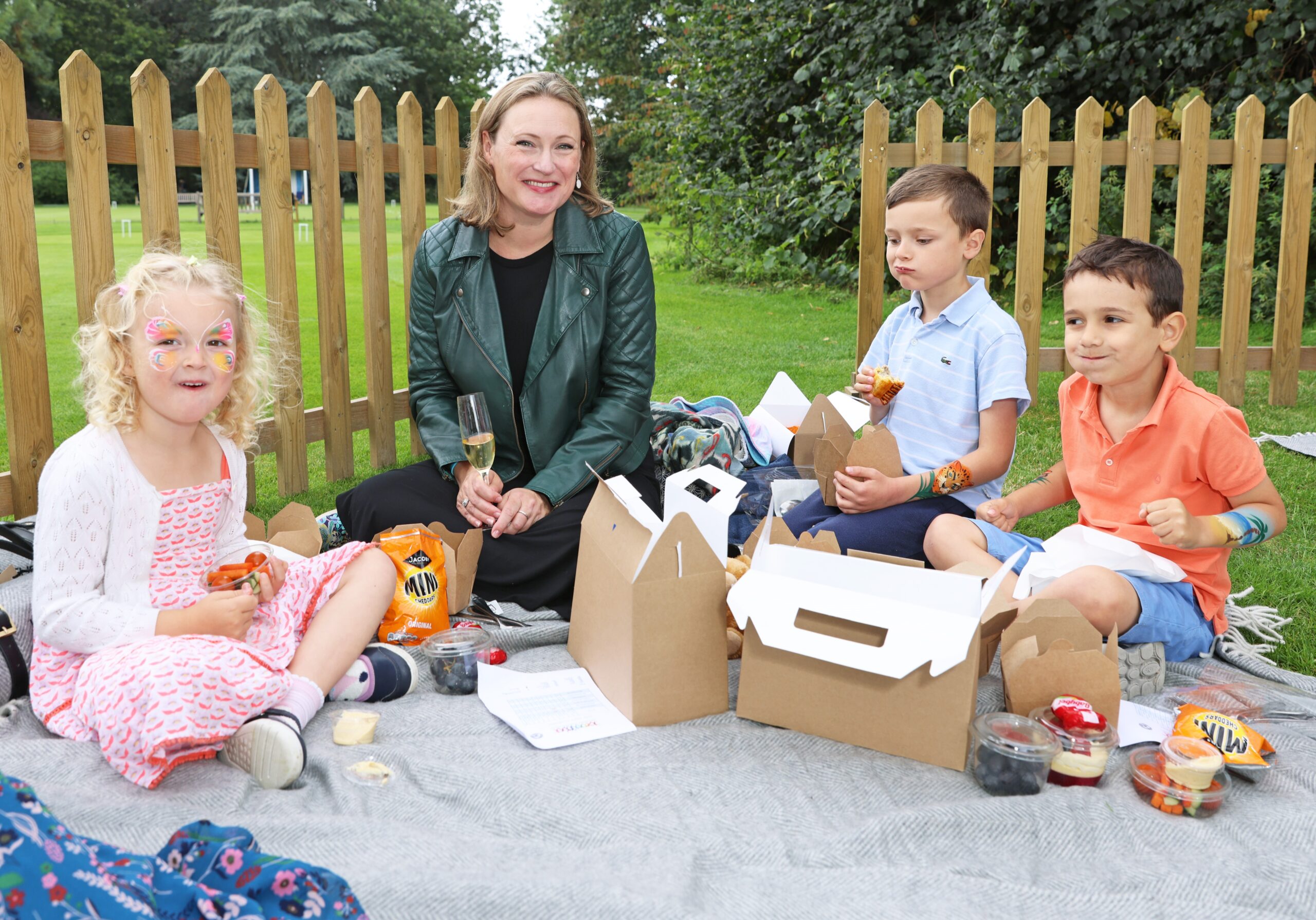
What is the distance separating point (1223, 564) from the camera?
109 inches

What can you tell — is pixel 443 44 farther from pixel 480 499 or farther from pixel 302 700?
pixel 302 700

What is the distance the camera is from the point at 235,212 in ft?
14.0

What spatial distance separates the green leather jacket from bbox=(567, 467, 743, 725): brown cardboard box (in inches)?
35.0

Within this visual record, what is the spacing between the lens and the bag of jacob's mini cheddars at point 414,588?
2.93m

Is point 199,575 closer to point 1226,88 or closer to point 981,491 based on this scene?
point 981,491

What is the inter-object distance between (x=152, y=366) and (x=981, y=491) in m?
2.37

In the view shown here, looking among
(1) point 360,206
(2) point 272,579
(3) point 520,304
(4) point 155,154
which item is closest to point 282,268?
(1) point 360,206

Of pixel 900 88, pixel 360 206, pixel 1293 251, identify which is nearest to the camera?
pixel 360 206

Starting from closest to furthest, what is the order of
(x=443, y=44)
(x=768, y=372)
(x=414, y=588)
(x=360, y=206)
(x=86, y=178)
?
(x=414, y=588)
(x=86, y=178)
(x=360, y=206)
(x=768, y=372)
(x=443, y=44)

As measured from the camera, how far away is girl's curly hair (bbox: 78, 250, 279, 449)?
7.99 ft

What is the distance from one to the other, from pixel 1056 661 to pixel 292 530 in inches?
86.0

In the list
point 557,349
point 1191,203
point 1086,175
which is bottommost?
point 557,349

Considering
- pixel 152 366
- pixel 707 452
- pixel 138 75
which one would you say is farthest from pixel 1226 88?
pixel 152 366

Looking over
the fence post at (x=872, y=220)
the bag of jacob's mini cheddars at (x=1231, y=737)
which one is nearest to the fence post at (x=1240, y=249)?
the fence post at (x=872, y=220)
